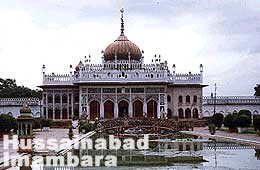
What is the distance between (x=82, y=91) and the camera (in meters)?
41.2

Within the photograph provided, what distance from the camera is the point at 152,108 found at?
41625 mm

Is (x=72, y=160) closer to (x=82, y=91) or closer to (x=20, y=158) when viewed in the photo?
(x=20, y=158)

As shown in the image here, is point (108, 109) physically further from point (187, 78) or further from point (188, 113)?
point (187, 78)

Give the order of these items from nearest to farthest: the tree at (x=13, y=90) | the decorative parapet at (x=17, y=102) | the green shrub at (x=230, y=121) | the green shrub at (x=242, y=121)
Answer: the green shrub at (x=242, y=121) < the green shrub at (x=230, y=121) < the decorative parapet at (x=17, y=102) < the tree at (x=13, y=90)

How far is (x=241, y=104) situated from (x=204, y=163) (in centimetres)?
3228

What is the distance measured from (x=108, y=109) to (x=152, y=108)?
330 cm

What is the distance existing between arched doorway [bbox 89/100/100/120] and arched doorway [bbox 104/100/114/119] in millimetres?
564

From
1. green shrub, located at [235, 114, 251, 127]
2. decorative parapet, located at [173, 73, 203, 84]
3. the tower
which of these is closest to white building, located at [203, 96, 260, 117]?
decorative parapet, located at [173, 73, 203, 84]

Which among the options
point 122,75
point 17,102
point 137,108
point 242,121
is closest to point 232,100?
point 137,108

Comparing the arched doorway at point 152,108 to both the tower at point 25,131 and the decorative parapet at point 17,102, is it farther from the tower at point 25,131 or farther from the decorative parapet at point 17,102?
the tower at point 25,131

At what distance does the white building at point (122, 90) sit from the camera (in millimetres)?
40938

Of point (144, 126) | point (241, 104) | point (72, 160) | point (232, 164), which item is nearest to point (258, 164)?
point (232, 164)

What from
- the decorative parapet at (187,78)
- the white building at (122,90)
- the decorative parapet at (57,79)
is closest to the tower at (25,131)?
the white building at (122,90)

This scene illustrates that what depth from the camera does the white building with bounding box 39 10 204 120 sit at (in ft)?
134
